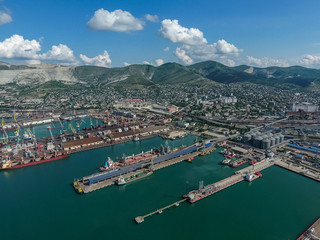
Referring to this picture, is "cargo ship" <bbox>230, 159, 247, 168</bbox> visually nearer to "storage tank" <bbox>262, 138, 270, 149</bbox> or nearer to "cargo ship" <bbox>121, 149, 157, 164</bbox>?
"storage tank" <bbox>262, 138, 270, 149</bbox>

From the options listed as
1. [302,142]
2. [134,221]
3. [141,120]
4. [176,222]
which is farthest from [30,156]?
[302,142]

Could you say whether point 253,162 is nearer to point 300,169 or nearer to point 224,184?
point 300,169

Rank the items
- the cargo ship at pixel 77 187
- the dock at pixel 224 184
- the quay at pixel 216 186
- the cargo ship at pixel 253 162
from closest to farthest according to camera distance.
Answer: the quay at pixel 216 186, the dock at pixel 224 184, the cargo ship at pixel 77 187, the cargo ship at pixel 253 162

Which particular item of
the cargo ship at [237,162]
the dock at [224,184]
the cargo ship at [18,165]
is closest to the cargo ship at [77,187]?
the cargo ship at [18,165]

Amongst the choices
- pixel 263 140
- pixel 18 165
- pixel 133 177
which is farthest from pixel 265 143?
pixel 18 165

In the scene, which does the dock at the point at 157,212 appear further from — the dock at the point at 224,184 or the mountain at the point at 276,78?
the mountain at the point at 276,78

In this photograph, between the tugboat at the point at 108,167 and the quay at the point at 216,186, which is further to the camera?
the tugboat at the point at 108,167

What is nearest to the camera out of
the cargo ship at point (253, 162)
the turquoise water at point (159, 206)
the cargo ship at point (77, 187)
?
the turquoise water at point (159, 206)
